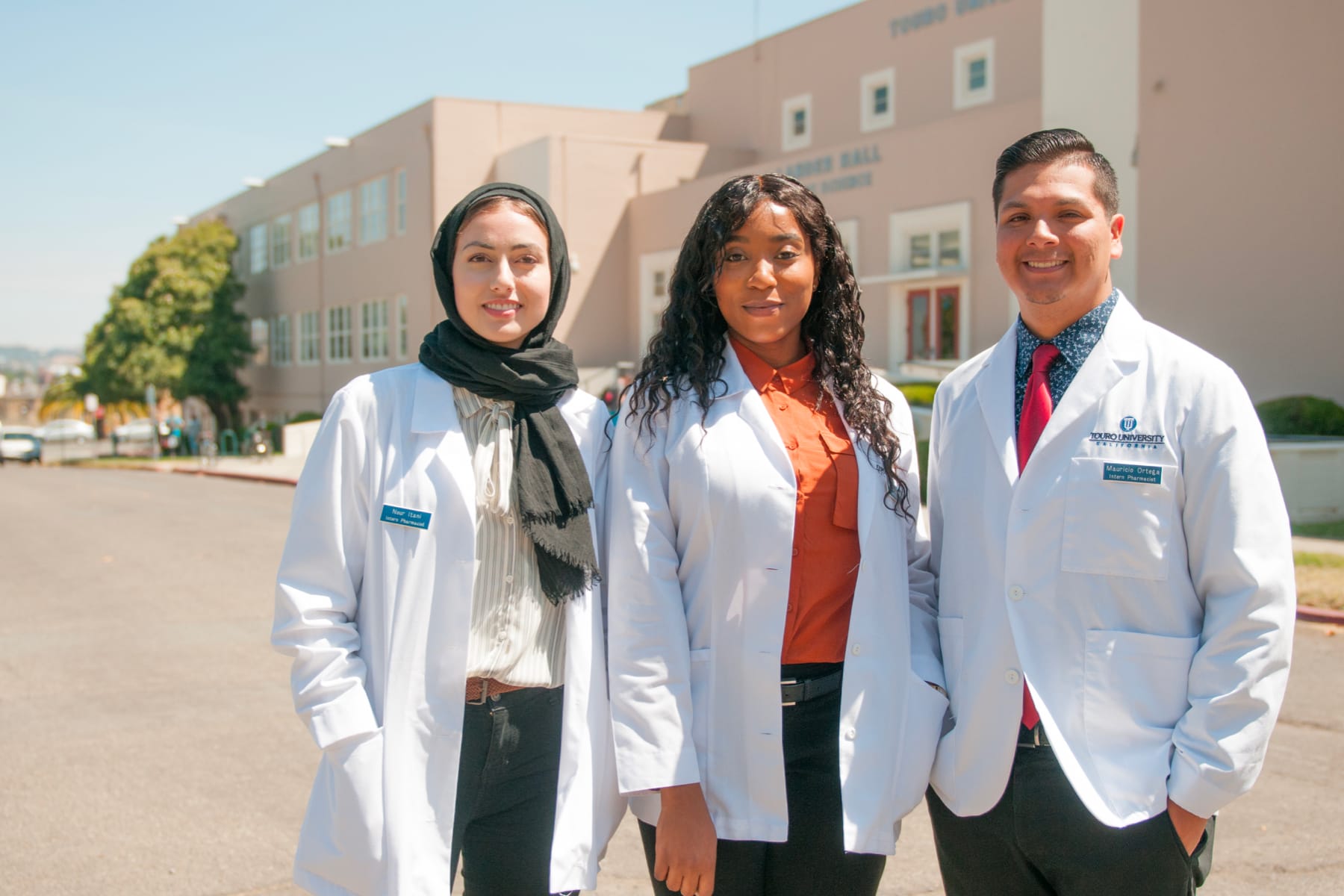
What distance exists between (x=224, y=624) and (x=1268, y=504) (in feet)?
28.4

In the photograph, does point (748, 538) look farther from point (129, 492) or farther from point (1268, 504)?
point (129, 492)

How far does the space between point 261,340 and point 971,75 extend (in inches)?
1332

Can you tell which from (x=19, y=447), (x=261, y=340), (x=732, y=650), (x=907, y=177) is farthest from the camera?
(x=261, y=340)

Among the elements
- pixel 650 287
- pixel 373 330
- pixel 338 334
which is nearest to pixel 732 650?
pixel 650 287

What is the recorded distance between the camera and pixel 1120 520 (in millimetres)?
2400

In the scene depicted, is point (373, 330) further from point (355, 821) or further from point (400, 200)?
point (355, 821)

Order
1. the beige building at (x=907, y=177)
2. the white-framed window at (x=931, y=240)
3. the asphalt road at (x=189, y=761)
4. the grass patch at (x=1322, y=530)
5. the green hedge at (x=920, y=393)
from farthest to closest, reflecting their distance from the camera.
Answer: the white-framed window at (x=931, y=240), the green hedge at (x=920, y=393), the beige building at (x=907, y=177), the grass patch at (x=1322, y=530), the asphalt road at (x=189, y=761)

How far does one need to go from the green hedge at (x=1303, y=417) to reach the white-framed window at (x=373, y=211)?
29647 millimetres

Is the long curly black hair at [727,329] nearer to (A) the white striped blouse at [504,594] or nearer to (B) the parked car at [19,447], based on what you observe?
(A) the white striped blouse at [504,594]

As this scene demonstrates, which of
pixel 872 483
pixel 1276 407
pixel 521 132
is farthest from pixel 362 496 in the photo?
pixel 521 132

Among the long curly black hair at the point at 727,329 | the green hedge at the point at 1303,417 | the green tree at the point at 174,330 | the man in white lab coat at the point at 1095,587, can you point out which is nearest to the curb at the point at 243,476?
the green tree at the point at 174,330

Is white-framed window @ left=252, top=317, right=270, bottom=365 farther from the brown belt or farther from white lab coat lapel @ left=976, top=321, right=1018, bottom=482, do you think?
white lab coat lapel @ left=976, top=321, right=1018, bottom=482

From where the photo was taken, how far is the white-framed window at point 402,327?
3712 centimetres

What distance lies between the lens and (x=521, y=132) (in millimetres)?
35094
